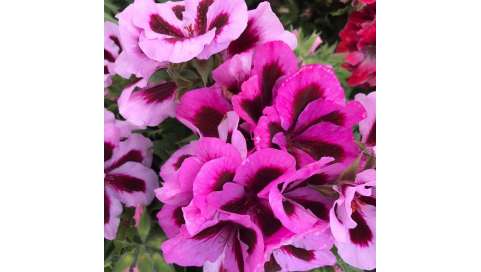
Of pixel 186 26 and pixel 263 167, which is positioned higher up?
pixel 186 26

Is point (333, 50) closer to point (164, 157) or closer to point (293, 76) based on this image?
point (293, 76)

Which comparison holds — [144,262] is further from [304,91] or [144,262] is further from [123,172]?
[304,91]

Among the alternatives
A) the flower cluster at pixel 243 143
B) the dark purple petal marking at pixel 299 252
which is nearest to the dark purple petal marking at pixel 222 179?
the flower cluster at pixel 243 143

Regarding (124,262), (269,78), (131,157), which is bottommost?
(124,262)

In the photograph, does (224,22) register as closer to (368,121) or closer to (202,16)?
(202,16)

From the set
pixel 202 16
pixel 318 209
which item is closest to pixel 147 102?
pixel 202 16

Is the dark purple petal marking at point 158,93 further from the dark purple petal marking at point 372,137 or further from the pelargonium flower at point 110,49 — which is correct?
the dark purple petal marking at point 372,137
